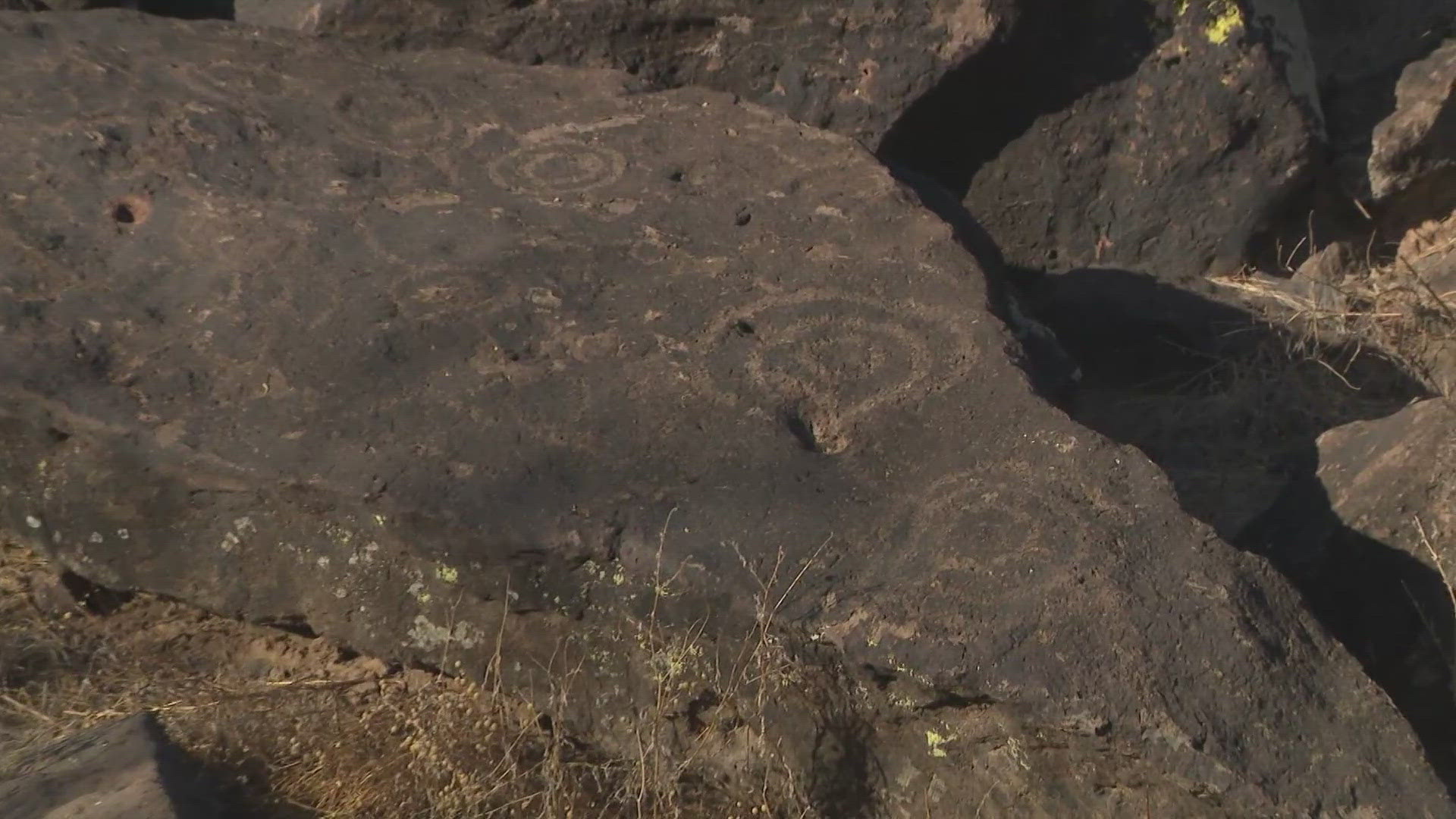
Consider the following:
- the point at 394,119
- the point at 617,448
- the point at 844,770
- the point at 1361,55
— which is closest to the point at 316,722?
the point at 617,448

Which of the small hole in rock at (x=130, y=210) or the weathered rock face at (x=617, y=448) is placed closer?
the weathered rock face at (x=617, y=448)

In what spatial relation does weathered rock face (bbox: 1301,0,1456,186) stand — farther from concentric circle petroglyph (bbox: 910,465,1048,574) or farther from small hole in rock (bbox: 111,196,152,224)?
small hole in rock (bbox: 111,196,152,224)

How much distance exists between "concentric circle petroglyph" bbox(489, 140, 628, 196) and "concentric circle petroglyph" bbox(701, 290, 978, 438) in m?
0.56

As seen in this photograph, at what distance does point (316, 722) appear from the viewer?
97.8 inches

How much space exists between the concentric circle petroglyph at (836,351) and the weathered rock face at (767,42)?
1.07 metres

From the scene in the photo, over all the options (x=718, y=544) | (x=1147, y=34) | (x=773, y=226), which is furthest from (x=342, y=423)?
(x=1147, y=34)

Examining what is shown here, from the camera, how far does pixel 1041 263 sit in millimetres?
4070

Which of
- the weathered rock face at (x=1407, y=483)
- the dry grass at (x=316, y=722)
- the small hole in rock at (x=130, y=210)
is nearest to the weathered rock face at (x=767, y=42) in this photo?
the small hole in rock at (x=130, y=210)

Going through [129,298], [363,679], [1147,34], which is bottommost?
[363,679]

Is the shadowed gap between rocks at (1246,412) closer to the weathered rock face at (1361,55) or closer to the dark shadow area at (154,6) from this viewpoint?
the weathered rock face at (1361,55)

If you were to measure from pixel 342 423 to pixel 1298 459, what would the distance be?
218 centimetres

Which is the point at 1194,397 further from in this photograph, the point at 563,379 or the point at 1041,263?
the point at 563,379

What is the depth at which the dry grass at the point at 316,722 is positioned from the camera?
2.31m

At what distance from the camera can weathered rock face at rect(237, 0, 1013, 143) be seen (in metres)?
3.58
